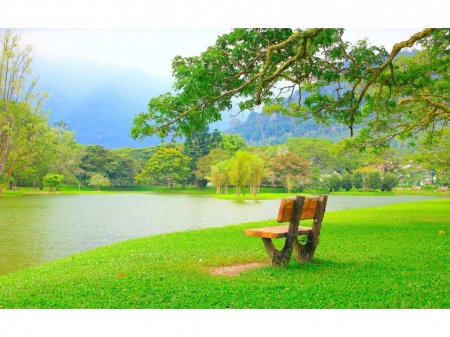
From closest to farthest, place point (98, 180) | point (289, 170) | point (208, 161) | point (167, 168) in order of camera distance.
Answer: point (167, 168) < point (208, 161) < point (98, 180) < point (289, 170)

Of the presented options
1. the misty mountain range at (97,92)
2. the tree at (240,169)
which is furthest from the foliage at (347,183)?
the misty mountain range at (97,92)

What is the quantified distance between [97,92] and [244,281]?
2286 centimetres

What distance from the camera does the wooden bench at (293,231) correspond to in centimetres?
447

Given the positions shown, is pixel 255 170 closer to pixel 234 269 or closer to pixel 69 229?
pixel 69 229

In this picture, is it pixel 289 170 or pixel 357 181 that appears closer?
pixel 289 170

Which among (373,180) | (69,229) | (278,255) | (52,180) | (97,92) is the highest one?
(97,92)

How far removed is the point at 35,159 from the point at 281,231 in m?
27.9

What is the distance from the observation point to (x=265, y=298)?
361cm

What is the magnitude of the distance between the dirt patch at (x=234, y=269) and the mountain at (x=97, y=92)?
10045mm

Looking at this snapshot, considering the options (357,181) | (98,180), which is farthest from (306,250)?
(357,181)

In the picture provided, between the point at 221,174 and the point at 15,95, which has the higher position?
the point at 15,95

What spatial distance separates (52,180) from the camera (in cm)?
3184

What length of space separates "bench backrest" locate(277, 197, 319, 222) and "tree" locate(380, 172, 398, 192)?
38.2 meters
